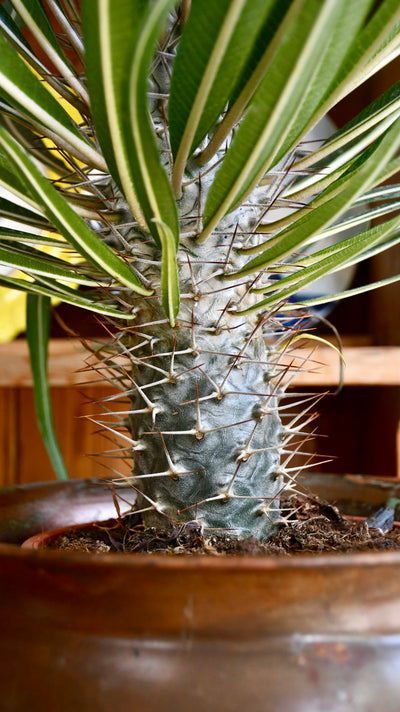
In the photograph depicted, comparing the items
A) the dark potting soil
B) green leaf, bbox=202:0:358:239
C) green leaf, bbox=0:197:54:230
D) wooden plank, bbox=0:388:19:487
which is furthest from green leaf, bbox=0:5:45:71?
wooden plank, bbox=0:388:19:487

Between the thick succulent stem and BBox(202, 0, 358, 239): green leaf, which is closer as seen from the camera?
BBox(202, 0, 358, 239): green leaf

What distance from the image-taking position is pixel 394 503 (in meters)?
0.52

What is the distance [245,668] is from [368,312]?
0.93m

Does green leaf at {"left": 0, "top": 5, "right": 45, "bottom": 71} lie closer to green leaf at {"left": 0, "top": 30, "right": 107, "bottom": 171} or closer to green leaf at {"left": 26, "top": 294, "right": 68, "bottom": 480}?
green leaf at {"left": 0, "top": 30, "right": 107, "bottom": 171}

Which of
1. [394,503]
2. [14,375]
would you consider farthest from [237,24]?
[14,375]

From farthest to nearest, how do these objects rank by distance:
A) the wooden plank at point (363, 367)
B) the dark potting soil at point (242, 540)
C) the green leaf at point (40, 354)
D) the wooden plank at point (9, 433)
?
1. the wooden plank at point (9, 433)
2. the wooden plank at point (363, 367)
3. the green leaf at point (40, 354)
4. the dark potting soil at point (242, 540)

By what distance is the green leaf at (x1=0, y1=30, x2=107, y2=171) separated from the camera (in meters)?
0.30

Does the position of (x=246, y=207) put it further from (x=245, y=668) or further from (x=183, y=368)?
(x=245, y=668)

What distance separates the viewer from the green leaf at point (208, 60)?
0.82 ft

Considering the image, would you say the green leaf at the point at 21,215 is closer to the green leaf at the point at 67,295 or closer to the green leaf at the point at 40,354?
the green leaf at the point at 67,295

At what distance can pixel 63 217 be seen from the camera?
0.30 metres

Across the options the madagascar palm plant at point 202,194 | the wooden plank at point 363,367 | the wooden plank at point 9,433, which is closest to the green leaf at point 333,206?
the madagascar palm plant at point 202,194

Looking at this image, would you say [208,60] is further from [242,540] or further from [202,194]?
[242,540]

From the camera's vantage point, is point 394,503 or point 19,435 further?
point 19,435
